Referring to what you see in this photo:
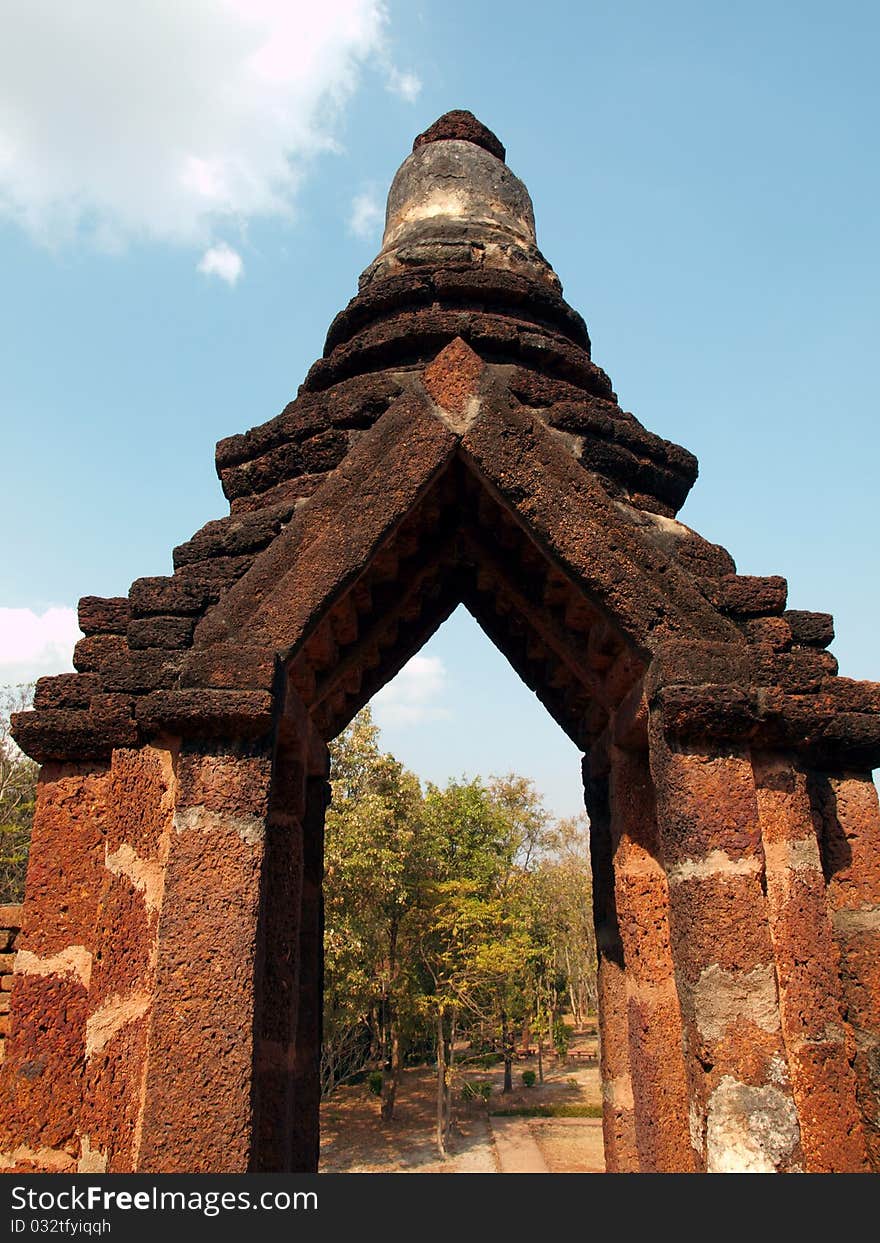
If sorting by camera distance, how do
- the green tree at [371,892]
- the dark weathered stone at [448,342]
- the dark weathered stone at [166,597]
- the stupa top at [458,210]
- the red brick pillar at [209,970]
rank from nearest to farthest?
the red brick pillar at [209,970] < the dark weathered stone at [166,597] < the dark weathered stone at [448,342] < the stupa top at [458,210] < the green tree at [371,892]

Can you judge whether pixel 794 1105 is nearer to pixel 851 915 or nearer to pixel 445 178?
pixel 851 915

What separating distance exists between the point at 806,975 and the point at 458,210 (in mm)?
5428

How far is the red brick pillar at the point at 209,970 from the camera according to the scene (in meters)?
2.80

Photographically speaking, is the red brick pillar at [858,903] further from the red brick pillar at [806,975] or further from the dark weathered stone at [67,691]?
the dark weathered stone at [67,691]

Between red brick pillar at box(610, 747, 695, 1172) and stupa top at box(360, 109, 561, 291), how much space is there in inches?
138

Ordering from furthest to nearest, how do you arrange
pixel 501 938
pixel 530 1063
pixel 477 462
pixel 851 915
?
pixel 530 1063 → pixel 501 938 → pixel 477 462 → pixel 851 915

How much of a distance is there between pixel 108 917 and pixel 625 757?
2.65 metres

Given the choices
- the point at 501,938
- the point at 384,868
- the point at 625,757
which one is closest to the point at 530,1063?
the point at 501,938

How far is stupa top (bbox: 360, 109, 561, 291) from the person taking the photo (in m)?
5.63

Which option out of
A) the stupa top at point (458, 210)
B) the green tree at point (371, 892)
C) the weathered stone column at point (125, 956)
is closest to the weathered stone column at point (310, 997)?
the weathered stone column at point (125, 956)

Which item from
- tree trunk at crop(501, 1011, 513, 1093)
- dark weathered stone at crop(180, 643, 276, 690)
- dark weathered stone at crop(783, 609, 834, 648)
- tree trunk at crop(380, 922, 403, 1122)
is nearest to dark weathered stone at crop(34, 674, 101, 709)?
dark weathered stone at crop(180, 643, 276, 690)

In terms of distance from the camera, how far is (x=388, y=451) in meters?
3.83

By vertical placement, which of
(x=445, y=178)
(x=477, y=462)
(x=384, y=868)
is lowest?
(x=384, y=868)

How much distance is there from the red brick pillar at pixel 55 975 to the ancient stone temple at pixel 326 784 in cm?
1
